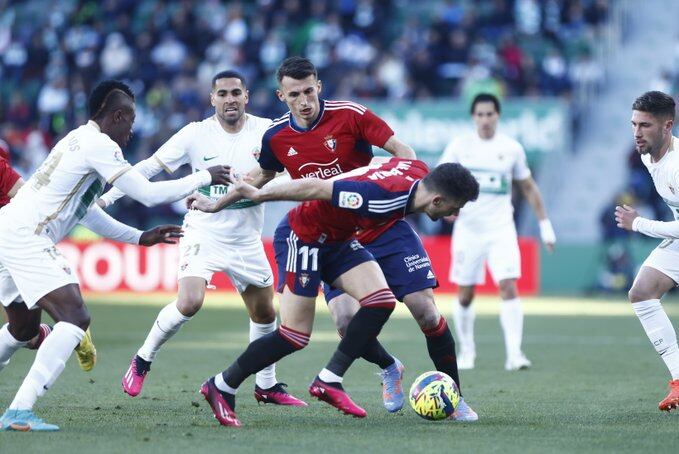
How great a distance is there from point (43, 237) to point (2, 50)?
26.0m

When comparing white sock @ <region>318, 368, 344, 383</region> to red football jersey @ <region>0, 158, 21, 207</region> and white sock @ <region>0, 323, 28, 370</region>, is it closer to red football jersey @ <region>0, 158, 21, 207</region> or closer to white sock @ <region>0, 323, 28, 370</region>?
white sock @ <region>0, 323, 28, 370</region>

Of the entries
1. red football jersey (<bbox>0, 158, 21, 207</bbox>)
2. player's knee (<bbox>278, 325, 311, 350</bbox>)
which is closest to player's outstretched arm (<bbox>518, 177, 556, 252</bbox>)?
player's knee (<bbox>278, 325, 311, 350</bbox>)

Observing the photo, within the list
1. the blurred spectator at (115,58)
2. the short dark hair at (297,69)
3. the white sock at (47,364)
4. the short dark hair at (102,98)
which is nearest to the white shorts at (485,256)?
the short dark hair at (297,69)

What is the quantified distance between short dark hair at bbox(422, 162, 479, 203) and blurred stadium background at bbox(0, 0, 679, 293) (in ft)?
55.2

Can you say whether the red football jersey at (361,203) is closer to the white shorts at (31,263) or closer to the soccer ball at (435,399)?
the soccer ball at (435,399)

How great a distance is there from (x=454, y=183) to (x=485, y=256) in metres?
5.80

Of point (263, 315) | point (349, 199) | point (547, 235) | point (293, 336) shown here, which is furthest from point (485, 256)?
point (349, 199)

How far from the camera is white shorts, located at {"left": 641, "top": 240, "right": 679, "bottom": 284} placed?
9.42 m

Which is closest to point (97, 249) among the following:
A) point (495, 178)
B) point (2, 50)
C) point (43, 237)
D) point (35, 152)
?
point (35, 152)

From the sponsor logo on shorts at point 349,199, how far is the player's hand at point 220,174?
919 mm

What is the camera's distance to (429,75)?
27484 millimetres

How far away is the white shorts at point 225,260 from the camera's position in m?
9.87

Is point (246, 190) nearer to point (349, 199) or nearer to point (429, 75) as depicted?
point (349, 199)

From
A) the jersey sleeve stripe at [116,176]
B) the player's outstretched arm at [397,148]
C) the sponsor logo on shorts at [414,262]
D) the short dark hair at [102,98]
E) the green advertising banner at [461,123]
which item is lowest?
the sponsor logo on shorts at [414,262]
